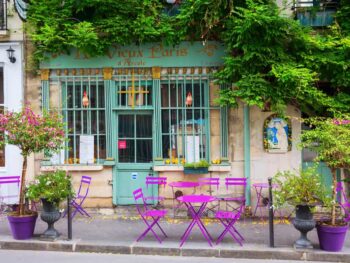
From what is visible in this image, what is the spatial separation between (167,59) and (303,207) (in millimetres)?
4769

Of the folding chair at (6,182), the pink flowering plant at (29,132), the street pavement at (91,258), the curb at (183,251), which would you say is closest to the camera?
the street pavement at (91,258)

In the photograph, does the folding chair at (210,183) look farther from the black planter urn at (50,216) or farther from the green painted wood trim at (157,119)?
the black planter urn at (50,216)

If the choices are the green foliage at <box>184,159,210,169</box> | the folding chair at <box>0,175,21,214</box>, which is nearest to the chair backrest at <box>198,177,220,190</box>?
the green foliage at <box>184,159,210,169</box>

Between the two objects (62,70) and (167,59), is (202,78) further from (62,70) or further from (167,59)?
(62,70)

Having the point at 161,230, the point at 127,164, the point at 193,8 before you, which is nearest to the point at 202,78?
the point at 193,8

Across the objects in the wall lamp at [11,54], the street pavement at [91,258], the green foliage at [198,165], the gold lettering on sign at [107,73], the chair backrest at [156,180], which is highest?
the wall lamp at [11,54]

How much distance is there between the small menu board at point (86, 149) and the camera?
10539 mm

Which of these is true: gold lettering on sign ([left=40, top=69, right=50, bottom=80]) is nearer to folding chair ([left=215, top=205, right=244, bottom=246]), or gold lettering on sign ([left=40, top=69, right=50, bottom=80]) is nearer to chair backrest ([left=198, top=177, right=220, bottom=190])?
chair backrest ([left=198, top=177, right=220, bottom=190])

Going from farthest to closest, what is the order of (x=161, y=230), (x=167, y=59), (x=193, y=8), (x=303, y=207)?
(x=167, y=59)
(x=193, y=8)
(x=161, y=230)
(x=303, y=207)

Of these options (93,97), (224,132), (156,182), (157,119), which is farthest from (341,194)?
(93,97)

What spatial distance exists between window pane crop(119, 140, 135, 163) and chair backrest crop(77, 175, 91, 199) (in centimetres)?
88

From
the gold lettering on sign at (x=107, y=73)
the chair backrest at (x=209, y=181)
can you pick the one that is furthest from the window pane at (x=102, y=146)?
the chair backrest at (x=209, y=181)

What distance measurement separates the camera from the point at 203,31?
32.8 ft

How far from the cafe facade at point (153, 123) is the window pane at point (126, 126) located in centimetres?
2
